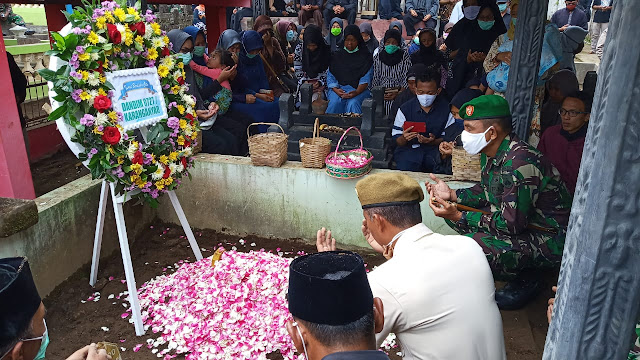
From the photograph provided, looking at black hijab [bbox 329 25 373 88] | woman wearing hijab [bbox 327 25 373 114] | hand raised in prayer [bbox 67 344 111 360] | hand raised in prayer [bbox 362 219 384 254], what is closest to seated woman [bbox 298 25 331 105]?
woman wearing hijab [bbox 327 25 373 114]

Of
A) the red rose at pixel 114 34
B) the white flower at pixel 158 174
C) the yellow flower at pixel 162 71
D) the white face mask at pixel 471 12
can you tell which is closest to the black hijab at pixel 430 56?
the white face mask at pixel 471 12

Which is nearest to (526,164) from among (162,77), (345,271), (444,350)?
(444,350)

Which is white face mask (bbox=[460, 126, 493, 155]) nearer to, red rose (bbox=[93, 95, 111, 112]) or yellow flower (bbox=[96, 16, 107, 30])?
red rose (bbox=[93, 95, 111, 112])

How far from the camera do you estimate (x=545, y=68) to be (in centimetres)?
527

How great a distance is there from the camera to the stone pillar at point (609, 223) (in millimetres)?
1436

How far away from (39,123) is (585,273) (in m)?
7.83

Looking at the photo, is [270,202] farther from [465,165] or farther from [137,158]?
[465,165]

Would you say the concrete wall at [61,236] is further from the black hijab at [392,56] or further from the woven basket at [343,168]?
the black hijab at [392,56]

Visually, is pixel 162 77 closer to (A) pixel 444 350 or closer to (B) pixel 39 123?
(A) pixel 444 350

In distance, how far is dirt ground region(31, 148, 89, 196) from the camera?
656 centimetres

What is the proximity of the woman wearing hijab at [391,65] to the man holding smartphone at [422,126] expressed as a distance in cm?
203

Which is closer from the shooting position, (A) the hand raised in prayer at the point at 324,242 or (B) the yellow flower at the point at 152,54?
(A) the hand raised in prayer at the point at 324,242

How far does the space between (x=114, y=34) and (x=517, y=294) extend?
11.8 feet

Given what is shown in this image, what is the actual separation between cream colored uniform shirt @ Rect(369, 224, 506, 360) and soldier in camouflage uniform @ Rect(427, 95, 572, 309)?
53.1 inches
